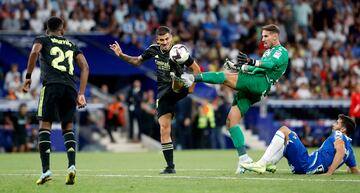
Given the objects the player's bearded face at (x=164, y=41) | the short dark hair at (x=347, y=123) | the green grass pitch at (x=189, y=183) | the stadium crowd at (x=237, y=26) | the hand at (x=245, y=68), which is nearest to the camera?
the green grass pitch at (x=189, y=183)

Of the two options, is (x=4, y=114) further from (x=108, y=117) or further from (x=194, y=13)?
(x=194, y=13)

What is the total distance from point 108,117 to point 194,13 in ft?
21.0

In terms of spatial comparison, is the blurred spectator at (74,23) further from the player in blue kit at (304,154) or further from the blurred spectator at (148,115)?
the player in blue kit at (304,154)

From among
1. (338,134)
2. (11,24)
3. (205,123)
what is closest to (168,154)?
(338,134)

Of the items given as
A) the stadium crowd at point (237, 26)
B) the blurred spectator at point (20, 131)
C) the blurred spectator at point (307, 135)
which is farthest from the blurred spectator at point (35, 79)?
the blurred spectator at point (307, 135)

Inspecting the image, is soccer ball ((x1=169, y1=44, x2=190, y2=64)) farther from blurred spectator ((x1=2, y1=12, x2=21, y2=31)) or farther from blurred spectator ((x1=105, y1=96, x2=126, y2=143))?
blurred spectator ((x1=2, y1=12, x2=21, y2=31))

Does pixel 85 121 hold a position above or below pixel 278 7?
below

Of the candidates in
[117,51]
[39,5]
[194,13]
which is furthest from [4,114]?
[117,51]

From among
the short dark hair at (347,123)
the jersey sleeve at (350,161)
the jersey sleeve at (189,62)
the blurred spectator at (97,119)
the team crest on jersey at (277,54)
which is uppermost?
the team crest on jersey at (277,54)

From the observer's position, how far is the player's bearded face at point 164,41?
14516 mm

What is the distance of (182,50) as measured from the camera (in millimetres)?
13867

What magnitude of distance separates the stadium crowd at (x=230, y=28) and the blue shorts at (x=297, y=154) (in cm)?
1470

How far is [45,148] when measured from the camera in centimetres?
1220

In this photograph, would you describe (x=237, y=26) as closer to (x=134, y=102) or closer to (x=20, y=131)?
(x=134, y=102)
